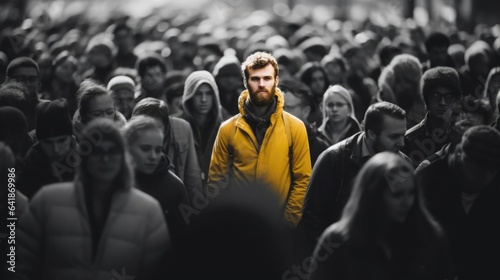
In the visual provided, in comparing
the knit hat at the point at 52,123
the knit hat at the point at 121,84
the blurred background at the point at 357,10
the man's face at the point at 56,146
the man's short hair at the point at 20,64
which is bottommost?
the blurred background at the point at 357,10

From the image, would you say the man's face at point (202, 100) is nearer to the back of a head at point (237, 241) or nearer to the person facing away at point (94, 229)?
the person facing away at point (94, 229)

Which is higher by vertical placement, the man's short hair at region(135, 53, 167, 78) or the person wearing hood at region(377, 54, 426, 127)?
the man's short hair at region(135, 53, 167, 78)

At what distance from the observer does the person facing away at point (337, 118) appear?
1061 cm

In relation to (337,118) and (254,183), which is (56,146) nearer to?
(254,183)

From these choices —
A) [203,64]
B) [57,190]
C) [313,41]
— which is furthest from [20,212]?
[313,41]

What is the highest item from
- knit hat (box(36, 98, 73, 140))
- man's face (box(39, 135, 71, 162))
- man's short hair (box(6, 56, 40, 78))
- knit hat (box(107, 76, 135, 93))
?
man's short hair (box(6, 56, 40, 78))

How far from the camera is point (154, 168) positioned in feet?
23.6

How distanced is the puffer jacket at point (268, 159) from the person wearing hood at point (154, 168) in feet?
3.38

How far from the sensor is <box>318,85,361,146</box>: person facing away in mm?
10609

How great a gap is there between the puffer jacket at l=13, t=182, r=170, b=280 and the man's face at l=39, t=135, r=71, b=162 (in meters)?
1.71

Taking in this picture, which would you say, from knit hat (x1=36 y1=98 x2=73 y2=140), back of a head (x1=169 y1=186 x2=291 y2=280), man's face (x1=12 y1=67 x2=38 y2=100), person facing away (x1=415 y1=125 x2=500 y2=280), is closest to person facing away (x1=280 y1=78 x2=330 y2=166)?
man's face (x1=12 y1=67 x2=38 y2=100)

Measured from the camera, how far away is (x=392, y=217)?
5.50 meters

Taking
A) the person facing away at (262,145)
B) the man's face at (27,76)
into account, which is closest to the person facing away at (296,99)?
the person facing away at (262,145)

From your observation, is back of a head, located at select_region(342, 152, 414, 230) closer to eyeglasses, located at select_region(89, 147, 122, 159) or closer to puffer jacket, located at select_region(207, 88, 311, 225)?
eyeglasses, located at select_region(89, 147, 122, 159)
